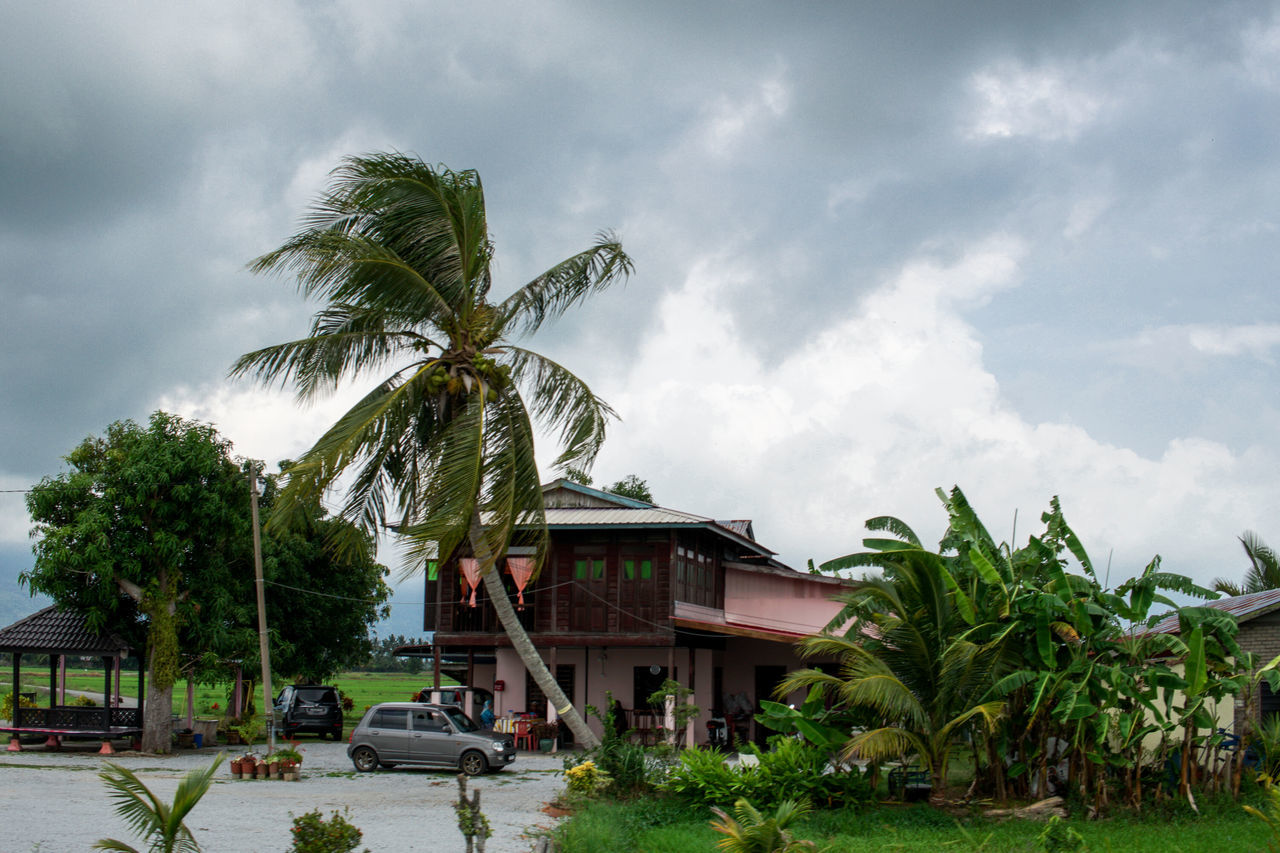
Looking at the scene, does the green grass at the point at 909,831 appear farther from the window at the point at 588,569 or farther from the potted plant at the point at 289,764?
the window at the point at 588,569

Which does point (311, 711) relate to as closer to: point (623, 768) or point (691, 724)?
point (691, 724)

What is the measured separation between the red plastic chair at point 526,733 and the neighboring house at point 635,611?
5.00 ft

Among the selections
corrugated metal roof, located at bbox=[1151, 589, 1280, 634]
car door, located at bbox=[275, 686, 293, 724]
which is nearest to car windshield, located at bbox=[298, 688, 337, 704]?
car door, located at bbox=[275, 686, 293, 724]

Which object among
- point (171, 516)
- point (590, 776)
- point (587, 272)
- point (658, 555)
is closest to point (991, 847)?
point (590, 776)

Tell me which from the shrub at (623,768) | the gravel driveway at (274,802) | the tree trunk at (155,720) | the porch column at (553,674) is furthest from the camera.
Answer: the porch column at (553,674)

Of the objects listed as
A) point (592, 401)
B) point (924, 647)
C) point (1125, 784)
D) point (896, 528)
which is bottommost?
point (1125, 784)

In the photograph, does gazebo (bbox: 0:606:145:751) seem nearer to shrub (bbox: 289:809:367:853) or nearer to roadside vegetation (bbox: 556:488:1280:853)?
roadside vegetation (bbox: 556:488:1280:853)

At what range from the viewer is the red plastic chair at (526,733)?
26125mm

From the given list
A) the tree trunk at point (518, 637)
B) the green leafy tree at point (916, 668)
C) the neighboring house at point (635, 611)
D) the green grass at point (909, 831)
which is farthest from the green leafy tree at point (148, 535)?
the green leafy tree at point (916, 668)

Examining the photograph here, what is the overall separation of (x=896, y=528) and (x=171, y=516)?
17042 millimetres

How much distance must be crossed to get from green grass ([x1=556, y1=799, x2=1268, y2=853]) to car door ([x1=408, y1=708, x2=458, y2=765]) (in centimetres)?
673

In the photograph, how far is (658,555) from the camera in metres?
25.7

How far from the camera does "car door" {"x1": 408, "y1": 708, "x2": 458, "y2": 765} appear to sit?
69.6 ft

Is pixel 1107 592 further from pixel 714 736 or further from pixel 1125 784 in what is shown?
pixel 714 736
